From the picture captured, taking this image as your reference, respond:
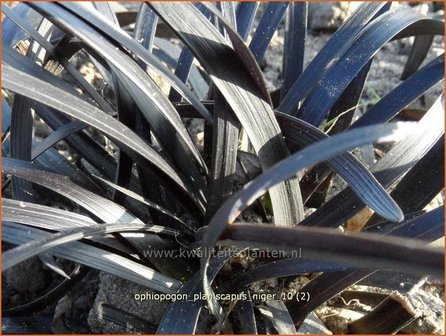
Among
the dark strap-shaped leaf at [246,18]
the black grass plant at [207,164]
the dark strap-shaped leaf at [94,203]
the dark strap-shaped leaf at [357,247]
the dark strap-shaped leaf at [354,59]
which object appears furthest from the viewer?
the dark strap-shaped leaf at [246,18]

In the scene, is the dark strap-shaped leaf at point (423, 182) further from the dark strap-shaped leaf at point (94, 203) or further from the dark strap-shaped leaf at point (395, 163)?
the dark strap-shaped leaf at point (94, 203)

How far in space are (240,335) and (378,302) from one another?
0.28 metres

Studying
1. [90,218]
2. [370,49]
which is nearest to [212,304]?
[90,218]

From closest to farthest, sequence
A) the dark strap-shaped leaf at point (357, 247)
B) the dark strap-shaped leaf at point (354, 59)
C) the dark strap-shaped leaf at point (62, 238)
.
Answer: the dark strap-shaped leaf at point (357, 247), the dark strap-shaped leaf at point (62, 238), the dark strap-shaped leaf at point (354, 59)

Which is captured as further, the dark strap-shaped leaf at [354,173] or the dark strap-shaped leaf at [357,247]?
the dark strap-shaped leaf at [354,173]

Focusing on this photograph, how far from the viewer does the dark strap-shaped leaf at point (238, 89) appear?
3.17ft

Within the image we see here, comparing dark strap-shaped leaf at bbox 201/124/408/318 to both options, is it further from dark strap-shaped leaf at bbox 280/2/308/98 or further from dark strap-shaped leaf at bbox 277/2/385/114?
dark strap-shaped leaf at bbox 280/2/308/98

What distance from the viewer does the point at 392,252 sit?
0.68 metres

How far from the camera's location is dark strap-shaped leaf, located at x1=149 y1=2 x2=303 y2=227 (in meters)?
0.97

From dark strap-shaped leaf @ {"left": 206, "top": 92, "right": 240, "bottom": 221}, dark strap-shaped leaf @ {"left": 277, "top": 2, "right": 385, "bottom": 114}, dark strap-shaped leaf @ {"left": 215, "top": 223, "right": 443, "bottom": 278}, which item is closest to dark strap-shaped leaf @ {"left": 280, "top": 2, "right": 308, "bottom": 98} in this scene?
dark strap-shaped leaf @ {"left": 277, "top": 2, "right": 385, "bottom": 114}

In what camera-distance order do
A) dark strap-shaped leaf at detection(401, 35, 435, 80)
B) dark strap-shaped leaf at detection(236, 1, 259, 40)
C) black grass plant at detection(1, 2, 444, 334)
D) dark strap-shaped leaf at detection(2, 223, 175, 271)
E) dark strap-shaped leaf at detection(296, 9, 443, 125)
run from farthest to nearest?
1. dark strap-shaped leaf at detection(401, 35, 435, 80)
2. dark strap-shaped leaf at detection(236, 1, 259, 40)
3. dark strap-shaped leaf at detection(296, 9, 443, 125)
4. black grass plant at detection(1, 2, 444, 334)
5. dark strap-shaped leaf at detection(2, 223, 175, 271)

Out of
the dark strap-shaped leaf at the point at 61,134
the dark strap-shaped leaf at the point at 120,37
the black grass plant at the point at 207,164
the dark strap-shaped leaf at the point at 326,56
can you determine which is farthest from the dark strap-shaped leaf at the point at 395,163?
the dark strap-shaped leaf at the point at 61,134

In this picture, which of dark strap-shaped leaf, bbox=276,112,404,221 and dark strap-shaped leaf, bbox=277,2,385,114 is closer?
dark strap-shaped leaf, bbox=276,112,404,221

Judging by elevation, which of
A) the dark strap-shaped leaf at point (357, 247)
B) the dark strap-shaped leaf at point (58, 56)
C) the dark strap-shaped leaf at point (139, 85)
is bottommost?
the dark strap-shaped leaf at point (357, 247)
